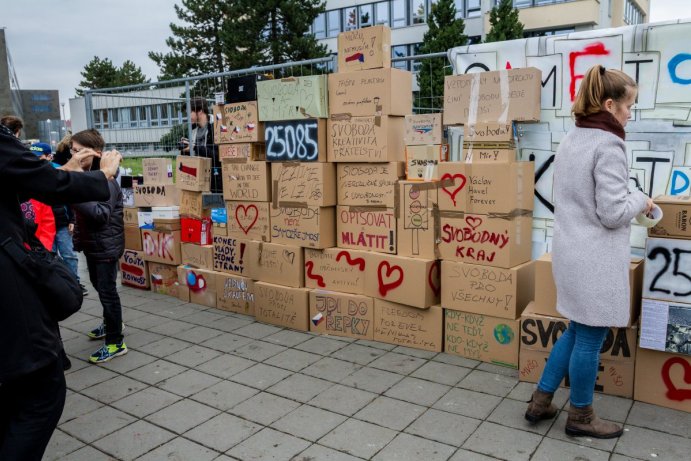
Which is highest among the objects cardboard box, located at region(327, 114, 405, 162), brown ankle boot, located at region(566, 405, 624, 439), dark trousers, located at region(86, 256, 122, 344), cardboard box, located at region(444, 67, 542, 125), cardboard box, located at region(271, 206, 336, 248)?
cardboard box, located at region(444, 67, 542, 125)

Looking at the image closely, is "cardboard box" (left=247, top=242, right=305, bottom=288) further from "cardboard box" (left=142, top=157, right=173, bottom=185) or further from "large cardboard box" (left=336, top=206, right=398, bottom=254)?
"cardboard box" (left=142, top=157, right=173, bottom=185)

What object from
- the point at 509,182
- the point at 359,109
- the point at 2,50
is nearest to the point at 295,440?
the point at 509,182

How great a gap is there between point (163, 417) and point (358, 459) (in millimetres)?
1421

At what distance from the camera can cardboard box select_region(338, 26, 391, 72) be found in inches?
192

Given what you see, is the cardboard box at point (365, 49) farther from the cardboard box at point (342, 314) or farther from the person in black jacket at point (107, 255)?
the person in black jacket at point (107, 255)

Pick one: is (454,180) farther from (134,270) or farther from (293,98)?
(134,270)

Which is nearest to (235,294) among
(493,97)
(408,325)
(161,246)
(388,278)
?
(161,246)

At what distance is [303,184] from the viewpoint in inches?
210

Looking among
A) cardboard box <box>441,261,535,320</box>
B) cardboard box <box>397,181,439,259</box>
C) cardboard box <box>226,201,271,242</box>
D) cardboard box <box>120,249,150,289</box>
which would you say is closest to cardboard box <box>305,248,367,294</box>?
cardboard box <box>397,181,439,259</box>

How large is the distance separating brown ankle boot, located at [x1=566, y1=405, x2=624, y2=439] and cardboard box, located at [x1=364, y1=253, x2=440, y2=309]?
1648 mm

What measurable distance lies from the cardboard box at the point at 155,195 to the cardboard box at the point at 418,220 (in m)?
3.25

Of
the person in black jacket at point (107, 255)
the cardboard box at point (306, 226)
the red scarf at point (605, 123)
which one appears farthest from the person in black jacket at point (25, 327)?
the cardboard box at point (306, 226)

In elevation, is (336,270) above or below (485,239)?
below

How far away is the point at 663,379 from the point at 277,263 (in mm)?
3414
